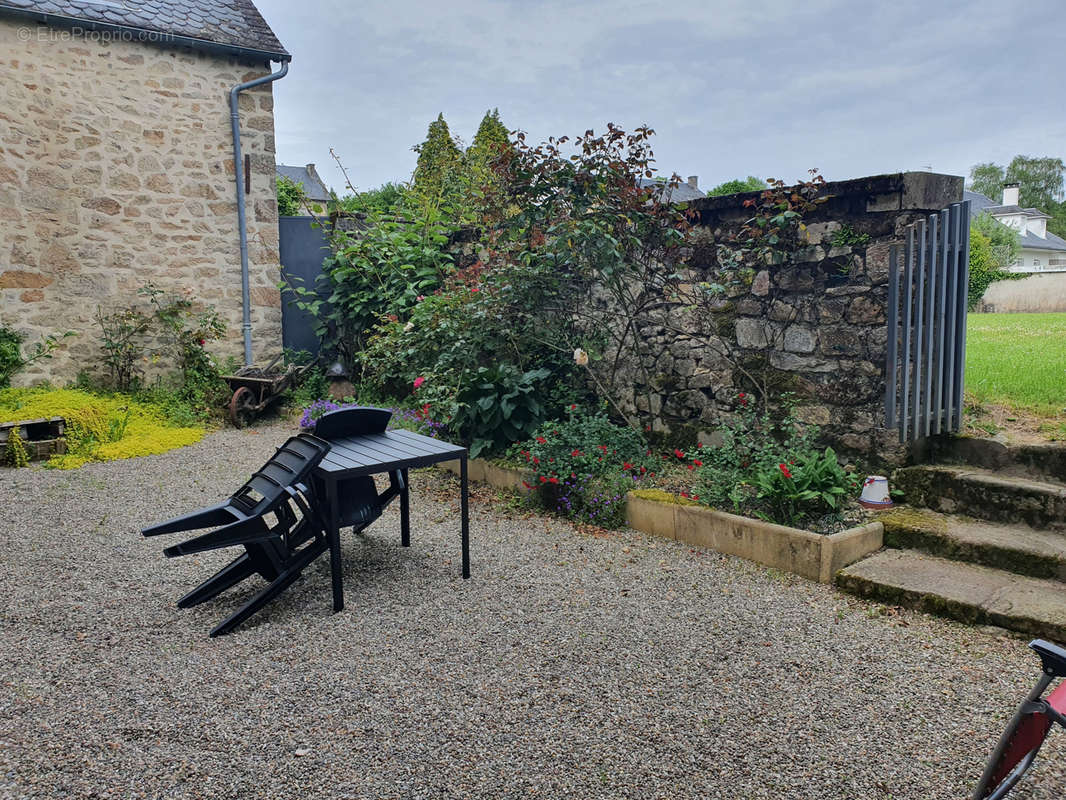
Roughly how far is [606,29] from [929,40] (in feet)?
15.5

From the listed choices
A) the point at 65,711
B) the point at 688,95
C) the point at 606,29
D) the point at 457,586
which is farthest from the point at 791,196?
the point at 688,95

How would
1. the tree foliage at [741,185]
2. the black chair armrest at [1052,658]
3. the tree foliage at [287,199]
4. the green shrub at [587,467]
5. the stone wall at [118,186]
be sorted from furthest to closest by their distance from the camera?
the tree foliage at [741,185] → the tree foliage at [287,199] → the stone wall at [118,186] → the green shrub at [587,467] → the black chair armrest at [1052,658]

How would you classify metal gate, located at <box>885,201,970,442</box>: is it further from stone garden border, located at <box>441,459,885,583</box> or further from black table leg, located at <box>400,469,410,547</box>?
black table leg, located at <box>400,469,410,547</box>

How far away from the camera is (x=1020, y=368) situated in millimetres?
5781

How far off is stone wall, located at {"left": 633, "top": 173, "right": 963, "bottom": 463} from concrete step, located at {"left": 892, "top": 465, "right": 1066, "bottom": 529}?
0.19m

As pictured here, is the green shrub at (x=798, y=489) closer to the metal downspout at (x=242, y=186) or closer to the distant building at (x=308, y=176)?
the metal downspout at (x=242, y=186)

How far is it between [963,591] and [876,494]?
2.98 ft

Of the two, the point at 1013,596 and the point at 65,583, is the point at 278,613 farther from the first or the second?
the point at 1013,596

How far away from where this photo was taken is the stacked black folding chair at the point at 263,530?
284 centimetres

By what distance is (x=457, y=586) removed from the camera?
11.0 ft

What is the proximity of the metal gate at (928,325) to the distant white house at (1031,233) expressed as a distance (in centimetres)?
4054

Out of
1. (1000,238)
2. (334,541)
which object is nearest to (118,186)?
(334,541)

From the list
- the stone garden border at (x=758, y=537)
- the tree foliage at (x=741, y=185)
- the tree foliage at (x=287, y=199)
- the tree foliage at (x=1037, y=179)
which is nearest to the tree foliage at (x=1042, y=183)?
the tree foliage at (x=1037, y=179)

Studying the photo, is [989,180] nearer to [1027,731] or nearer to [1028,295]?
[1028,295]
